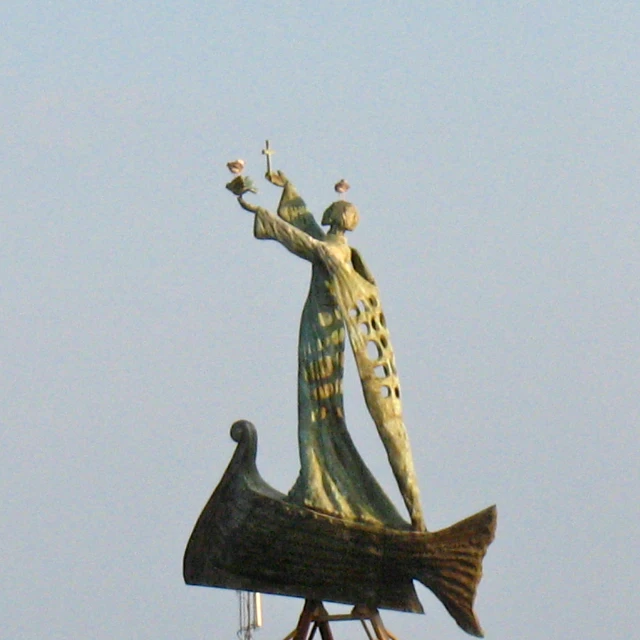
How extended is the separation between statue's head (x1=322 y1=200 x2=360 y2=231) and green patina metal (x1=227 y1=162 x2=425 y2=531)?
0.12 metres

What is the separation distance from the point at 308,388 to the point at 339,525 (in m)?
1.04

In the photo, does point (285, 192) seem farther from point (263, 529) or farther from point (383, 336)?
point (263, 529)

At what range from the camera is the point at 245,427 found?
19.1 m

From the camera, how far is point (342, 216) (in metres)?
19.2

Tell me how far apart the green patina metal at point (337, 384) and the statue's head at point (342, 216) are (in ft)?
0.40

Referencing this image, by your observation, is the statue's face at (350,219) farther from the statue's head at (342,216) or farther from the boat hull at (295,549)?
the boat hull at (295,549)

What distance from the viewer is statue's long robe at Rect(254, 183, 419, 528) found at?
1878 centimetres

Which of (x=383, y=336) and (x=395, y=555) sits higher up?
(x=383, y=336)

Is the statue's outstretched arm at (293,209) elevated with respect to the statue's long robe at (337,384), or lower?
elevated

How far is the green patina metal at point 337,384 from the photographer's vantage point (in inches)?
739

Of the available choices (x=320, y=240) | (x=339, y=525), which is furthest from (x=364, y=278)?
(x=339, y=525)

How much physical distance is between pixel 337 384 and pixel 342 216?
4.10 ft

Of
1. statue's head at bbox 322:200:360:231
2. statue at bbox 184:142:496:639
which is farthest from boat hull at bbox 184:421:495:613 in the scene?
statue's head at bbox 322:200:360:231

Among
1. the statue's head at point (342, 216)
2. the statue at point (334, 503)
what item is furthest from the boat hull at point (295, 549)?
the statue's head at point (342, 216)
